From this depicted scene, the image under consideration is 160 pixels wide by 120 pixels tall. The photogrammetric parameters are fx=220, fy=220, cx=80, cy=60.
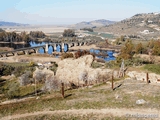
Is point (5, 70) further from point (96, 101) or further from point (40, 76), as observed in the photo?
point (96, 101)

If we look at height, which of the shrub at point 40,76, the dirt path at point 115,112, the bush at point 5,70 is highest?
the dirt path at point 115,112

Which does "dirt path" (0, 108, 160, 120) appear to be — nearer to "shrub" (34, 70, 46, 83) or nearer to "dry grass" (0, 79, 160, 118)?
"dry grass" (0, 79, 160, 118)

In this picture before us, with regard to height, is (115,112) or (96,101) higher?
(96,101)

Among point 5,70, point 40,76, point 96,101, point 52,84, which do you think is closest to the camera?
point 96,101

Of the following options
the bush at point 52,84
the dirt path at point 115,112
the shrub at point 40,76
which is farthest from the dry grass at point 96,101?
the shrub at point 40,76

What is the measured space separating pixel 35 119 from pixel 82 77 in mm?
15175

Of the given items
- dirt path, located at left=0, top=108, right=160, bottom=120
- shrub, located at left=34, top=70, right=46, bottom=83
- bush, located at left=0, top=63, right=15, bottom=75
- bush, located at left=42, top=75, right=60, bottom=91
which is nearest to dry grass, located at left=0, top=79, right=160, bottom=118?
dirt path, located at left=0, top=108, right=160, bottom=120

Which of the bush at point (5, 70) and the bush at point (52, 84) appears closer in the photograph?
the bush at point (52, 84)

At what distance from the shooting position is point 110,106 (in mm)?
20281

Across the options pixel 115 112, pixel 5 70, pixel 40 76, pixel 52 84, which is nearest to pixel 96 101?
pixel 115 112

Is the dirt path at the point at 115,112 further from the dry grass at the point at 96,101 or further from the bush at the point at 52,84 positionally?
the bush at the point at 52,84

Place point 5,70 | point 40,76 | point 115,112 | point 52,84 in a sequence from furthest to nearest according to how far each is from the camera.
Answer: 1. point 5,70
2. point 40,76
3. point 52,84
4. point 115,112

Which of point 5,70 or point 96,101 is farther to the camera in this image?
point 5,70

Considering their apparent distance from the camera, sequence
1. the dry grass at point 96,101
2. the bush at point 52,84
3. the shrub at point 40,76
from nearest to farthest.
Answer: the dry grass at point 96,101 → the bush at point 52,84 → the shrub at point 40,76
